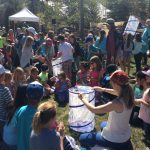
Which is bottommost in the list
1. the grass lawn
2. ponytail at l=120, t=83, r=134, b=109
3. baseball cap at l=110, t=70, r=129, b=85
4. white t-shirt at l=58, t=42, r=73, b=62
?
the grass lawn

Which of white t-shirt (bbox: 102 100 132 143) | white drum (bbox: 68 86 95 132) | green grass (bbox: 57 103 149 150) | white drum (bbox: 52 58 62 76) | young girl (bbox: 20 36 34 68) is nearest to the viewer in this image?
white t-shirt (bbox: 102 100 132 143)

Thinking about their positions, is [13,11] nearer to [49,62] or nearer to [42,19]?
[42,19]

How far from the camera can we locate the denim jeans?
5.09 metres

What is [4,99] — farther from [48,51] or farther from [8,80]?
[48,51]

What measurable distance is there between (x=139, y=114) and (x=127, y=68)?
646cm

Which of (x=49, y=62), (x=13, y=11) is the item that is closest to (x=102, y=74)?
(x=49, y=62)

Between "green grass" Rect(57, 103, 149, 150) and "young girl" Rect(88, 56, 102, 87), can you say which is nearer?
"green grass" Rect(57, 103, 149, 150)

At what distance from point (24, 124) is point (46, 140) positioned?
630 millimetres

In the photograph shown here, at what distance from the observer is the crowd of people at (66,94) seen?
4.21 m

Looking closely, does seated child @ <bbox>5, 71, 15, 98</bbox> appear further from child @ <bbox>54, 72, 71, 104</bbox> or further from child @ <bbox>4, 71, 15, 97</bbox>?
child @ <bbox>54, 72, 71, 104</bbox>

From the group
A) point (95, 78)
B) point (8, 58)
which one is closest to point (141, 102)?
point (95, 78)

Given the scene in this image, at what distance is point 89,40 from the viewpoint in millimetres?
13516

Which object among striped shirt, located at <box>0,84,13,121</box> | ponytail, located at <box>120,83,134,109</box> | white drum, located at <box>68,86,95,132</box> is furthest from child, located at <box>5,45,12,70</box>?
ponytail, located at <box>120,83,134,109</box>

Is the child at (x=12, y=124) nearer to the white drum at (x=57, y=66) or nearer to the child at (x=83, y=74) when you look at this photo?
the child at (x=83, y=74)
